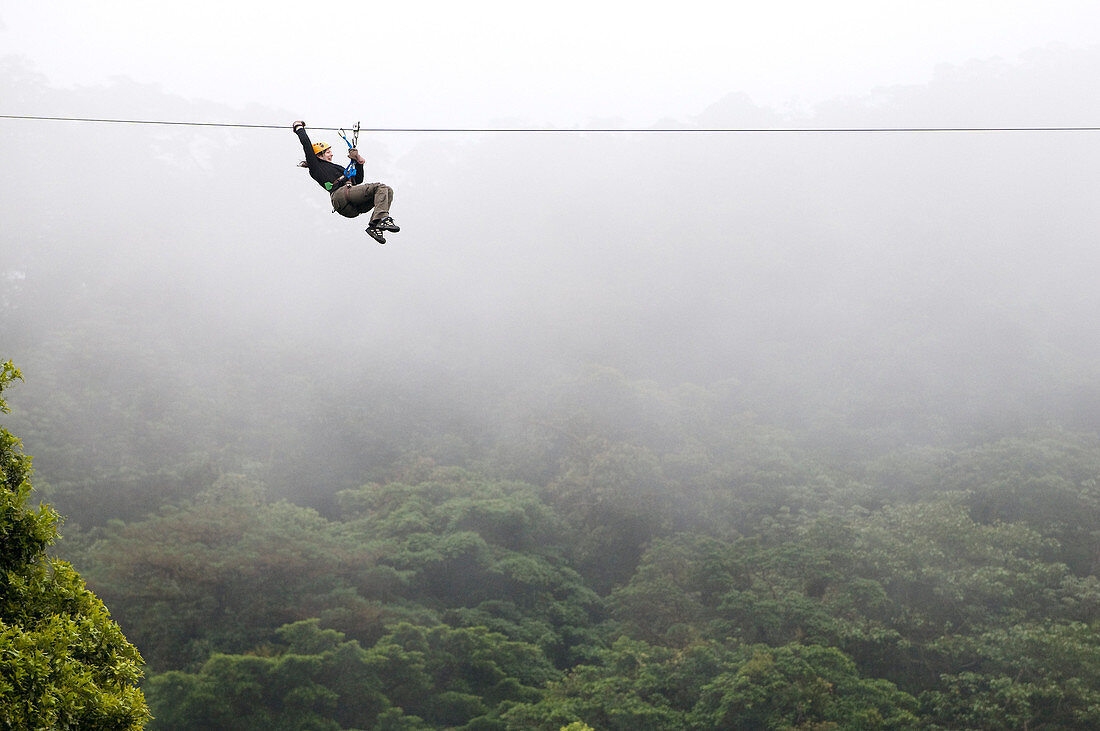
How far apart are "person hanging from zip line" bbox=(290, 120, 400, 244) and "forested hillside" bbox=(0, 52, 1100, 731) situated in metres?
11.0

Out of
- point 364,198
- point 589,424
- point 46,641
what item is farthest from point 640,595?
point 46,641

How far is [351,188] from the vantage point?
5.45m

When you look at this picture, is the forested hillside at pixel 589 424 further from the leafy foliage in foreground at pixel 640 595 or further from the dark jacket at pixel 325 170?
the dark jacket at pixel 325 170

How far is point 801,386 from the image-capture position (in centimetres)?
3634

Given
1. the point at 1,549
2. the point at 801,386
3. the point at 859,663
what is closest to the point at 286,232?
the point at 801,386

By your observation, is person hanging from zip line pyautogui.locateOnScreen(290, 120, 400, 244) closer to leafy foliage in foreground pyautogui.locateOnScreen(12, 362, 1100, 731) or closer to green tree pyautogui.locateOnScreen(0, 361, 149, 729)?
green tree pyautogui.locateOnScreen(0, 361, 149, 729)

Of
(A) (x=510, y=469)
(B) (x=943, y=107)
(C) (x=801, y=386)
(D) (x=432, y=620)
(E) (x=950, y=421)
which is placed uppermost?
(B) (x=943, y=107)

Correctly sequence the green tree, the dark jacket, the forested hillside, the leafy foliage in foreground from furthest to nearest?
the forested hillside < the leafy foliage in foreground < the dark jacket < the green tree

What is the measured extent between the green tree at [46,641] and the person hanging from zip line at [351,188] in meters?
2.19

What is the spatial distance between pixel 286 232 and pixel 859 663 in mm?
39121

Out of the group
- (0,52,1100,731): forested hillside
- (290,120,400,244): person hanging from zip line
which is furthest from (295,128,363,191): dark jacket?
(0,52,1100,731): forested hillside

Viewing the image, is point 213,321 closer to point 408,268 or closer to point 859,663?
point 408,268

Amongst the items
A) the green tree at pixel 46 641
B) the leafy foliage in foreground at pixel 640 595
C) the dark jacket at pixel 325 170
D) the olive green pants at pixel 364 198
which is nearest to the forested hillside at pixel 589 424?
the leafy foliage in foreground at pixel 640 595

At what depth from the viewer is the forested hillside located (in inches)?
658
